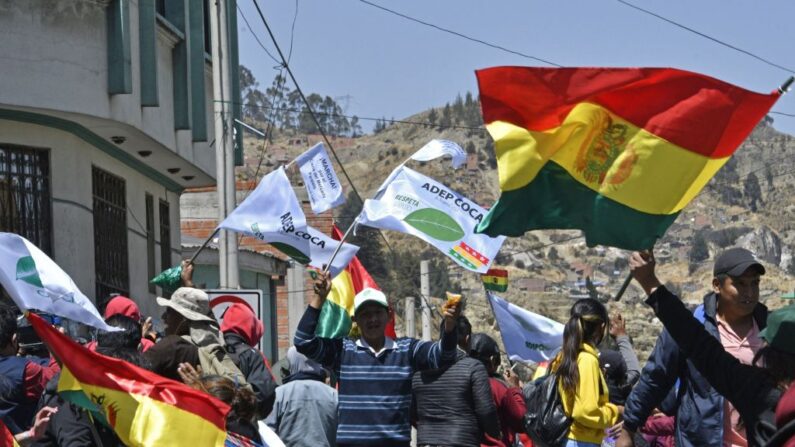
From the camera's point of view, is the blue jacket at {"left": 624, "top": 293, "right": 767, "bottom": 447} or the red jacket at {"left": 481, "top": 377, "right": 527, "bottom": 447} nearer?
the blue jacket at {"left": 624, "top": 293, "right": 767, "bottom": 447}

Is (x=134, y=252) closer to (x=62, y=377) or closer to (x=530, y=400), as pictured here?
(x=530, y=400)

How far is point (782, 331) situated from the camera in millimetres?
5488

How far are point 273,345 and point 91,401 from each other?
2265cm

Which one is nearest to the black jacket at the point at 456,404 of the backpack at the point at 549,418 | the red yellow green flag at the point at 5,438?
the backpack at the point at 549,418

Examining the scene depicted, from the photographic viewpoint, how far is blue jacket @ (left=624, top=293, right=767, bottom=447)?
278 inches

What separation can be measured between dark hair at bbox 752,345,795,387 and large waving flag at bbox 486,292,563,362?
26.6 feet

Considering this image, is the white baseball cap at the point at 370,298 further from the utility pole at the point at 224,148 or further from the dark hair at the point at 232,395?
the utility pole at the point at 224,148

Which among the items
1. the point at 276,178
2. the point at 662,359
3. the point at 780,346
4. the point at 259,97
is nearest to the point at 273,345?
the point at 276,178

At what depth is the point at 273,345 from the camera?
29125 mm

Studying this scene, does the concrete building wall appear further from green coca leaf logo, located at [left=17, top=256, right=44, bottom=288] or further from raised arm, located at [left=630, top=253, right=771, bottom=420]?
raised arm, located at [left=630, top=253, right=771, bottom=420]

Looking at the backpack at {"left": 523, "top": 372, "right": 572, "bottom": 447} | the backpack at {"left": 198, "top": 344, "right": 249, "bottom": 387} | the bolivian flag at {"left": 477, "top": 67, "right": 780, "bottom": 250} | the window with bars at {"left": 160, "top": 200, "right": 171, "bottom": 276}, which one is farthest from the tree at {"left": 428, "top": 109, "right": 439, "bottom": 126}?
the bolivian flag at {"left": 477, "top": 67, "right": 780, "bottom": 250}

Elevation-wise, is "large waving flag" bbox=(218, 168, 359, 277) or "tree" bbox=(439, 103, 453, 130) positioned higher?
"large waving flag" bbox=(218, 168, 359, 277)

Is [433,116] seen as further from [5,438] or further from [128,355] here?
[5,438]

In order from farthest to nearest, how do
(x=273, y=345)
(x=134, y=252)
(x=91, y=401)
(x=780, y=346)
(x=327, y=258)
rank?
(x=273, y=345) < (x=134, y=252) < (x=327, y=258) < (x=91, y=401) < (x=780, y=346)
